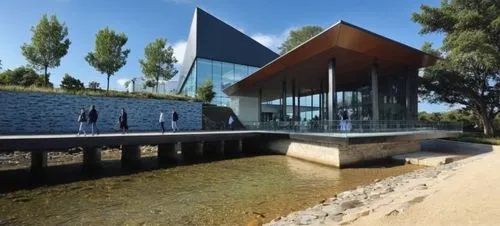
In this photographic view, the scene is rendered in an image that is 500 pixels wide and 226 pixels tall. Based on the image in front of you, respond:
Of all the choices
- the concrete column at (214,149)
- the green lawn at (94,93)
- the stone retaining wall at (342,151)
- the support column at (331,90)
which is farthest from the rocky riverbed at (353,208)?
the green lawn at (94,93)

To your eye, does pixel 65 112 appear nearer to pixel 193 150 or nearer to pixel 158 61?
pixel 193 150

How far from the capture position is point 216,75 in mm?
39125

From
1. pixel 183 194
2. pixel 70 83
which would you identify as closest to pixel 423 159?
pixel 183 194

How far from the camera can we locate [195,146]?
2128 cm

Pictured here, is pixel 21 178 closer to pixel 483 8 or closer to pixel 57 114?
pixel 57 114

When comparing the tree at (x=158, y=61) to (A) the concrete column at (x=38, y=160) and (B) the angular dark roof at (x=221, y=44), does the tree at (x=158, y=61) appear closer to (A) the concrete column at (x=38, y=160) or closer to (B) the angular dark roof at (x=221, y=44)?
(B) the angular dark roof at (x=221, y=44)

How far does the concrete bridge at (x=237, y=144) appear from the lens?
550 inches

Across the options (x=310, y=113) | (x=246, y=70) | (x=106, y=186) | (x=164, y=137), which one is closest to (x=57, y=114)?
(x=164, y=137)

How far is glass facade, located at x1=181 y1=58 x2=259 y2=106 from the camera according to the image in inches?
1491

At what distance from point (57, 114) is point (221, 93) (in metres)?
20.2

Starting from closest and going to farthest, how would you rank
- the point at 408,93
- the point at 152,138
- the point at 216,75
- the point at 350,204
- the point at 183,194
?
the point at 350,204 < the point at 183,194 < the point at 152,138 < the point at 408,93 < the point at 216,75

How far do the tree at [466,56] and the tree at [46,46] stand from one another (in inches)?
1155

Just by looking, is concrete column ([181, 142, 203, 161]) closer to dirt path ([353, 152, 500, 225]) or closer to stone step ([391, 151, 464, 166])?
stone step ([391, 151, 464, 166])

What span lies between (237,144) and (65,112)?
11318 mm
